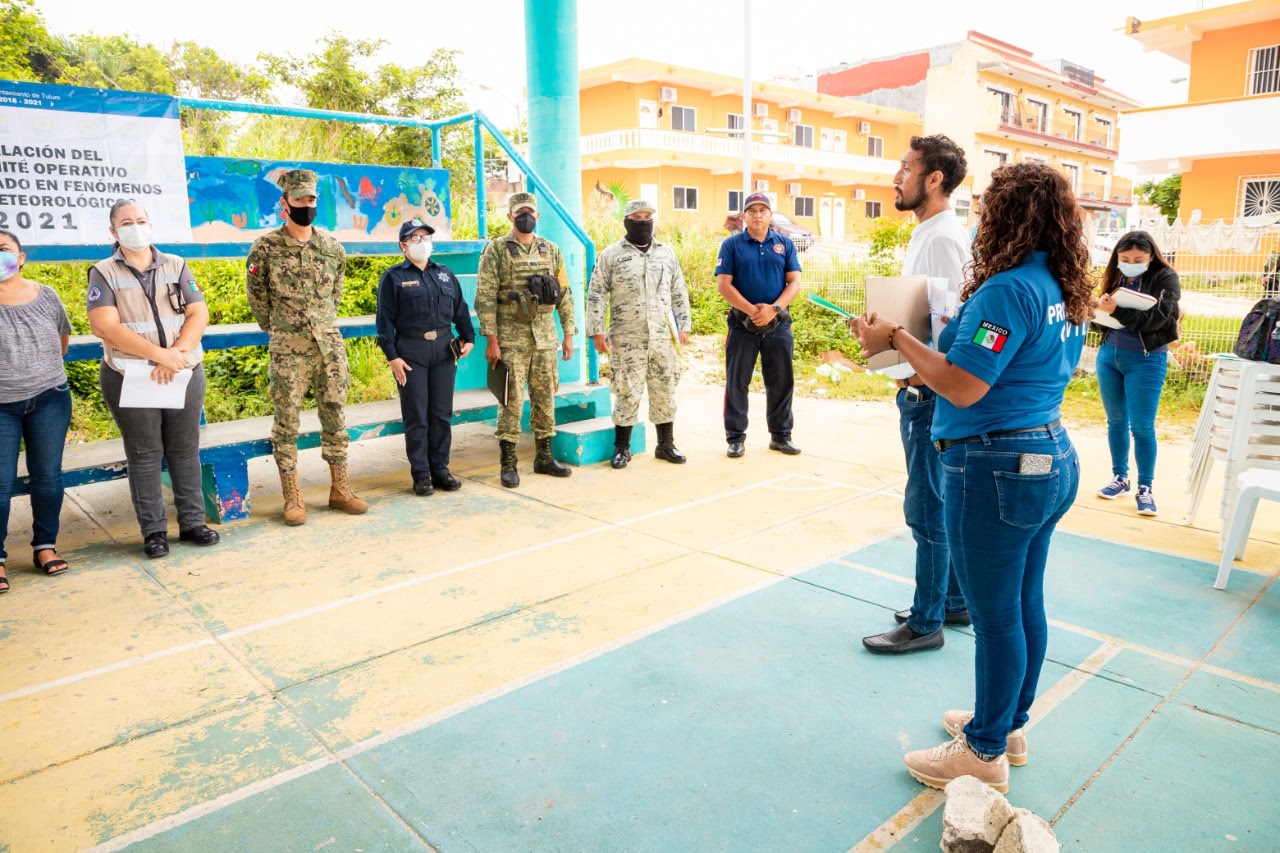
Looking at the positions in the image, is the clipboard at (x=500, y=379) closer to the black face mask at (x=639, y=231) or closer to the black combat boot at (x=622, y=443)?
the black combat boot at (x=622, y=443)

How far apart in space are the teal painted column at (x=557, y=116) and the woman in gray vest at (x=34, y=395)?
368cm

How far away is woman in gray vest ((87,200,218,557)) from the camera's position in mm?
4363

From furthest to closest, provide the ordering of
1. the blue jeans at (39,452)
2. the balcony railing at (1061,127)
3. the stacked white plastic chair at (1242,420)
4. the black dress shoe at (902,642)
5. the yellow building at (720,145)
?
the balcony railing at (1061,127) → the yellow building at (720,145) → the stacked white plastic chair at (1242,420) → the blue jeans at (39,452) → the black dress shoe at (902,642)

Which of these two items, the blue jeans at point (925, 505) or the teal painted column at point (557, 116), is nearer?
the blue jeans at point (925, 505)

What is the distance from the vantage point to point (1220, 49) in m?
20.3

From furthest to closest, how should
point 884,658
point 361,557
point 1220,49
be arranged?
point 1220,49
point 361,557
point 884,658

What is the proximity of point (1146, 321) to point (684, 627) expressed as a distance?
3.45 metres

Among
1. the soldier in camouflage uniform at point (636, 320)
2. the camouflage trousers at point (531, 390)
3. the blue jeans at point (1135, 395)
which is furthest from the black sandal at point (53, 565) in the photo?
the blue jeans at point (1135, 395)

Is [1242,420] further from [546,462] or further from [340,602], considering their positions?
[340,602]

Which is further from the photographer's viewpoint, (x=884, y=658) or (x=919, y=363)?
(x=884, y=658)

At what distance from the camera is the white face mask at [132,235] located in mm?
4316

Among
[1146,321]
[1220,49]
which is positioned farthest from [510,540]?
[1220,49]

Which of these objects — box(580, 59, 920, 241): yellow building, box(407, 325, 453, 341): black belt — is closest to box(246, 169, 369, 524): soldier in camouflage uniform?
box(407, 325, 453, 341): black belt

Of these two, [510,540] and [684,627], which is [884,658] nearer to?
[684,627]
